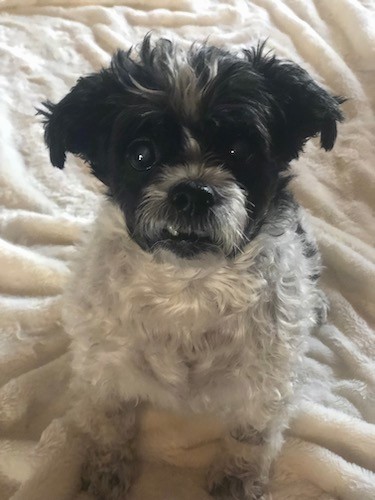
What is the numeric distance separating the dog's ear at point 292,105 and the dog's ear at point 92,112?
231mm

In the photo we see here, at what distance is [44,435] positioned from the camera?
4.58 ft

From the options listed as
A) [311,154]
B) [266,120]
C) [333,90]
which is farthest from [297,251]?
[333,90]

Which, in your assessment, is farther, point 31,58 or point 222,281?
point 31,58

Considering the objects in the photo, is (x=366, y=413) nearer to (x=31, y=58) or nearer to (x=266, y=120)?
(x=266, y=120)

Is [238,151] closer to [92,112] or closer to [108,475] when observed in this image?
[92,112]

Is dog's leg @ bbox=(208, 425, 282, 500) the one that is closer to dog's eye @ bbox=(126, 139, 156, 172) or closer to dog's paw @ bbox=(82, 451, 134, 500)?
dog's paw @ bbox=(82, 451, 134, 500)

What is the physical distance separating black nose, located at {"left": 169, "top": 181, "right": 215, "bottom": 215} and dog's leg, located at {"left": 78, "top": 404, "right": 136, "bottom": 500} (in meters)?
0.58

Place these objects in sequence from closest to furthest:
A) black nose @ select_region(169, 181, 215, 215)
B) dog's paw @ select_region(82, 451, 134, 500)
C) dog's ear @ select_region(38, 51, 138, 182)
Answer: black nose @ select_region(169, 181, 215, 215) → dog's ear @ select_region(38, 51, 138, 182) → dog's paw @ select_region(82, 451, 134, 500)

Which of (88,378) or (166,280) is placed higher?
(166,280)

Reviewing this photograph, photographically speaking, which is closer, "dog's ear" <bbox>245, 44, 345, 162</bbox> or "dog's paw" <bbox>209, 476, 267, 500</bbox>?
"dog's ear" <bbox>245, 44, 345, 162</bbox>

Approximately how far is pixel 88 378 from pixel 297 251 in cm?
48

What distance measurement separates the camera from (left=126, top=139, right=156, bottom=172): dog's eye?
106 cm

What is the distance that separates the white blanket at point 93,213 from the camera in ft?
4.55

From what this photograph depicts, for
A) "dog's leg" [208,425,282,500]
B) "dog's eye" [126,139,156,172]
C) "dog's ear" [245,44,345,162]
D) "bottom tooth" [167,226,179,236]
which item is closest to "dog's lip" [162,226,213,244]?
"bottom tooth" [167,226,179,236]
